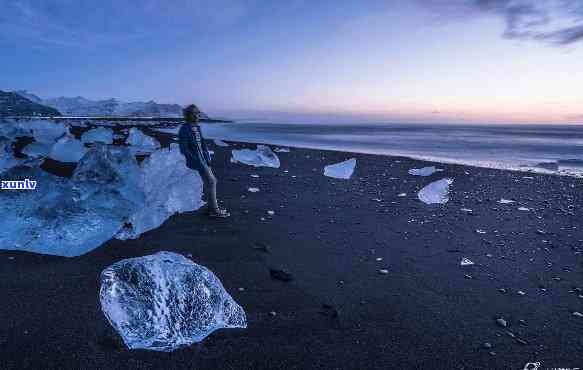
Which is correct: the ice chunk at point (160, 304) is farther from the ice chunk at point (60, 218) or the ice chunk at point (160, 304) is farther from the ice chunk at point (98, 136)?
the ice chunk at point (98, 136)

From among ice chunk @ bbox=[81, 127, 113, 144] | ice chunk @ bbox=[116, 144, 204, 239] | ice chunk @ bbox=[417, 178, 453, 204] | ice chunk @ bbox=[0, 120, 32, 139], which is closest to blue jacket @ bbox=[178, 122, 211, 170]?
ice chunk @ bbox=[116, 144, 204, 239]

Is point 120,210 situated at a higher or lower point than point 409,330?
higher

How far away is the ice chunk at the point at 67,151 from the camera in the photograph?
8586 millimetres

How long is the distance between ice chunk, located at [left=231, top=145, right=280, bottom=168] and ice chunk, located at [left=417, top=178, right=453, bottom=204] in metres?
4.72

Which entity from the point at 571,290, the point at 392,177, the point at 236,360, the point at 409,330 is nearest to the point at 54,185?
the point at 236,360

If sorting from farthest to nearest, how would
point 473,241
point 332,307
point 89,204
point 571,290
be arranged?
1. point 473,241
2. point 89,204
3. point 571,290
4. point 332,307

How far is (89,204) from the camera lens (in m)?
4.12

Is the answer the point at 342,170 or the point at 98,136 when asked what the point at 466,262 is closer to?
the point at 342,170

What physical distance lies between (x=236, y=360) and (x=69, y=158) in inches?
327

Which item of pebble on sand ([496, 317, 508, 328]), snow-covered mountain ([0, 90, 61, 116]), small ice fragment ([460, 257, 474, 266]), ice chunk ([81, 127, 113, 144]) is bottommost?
pebble on sand ([496, 317, 508, 328])

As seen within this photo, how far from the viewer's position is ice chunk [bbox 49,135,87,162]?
8586mm

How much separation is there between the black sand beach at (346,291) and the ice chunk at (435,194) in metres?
0.72

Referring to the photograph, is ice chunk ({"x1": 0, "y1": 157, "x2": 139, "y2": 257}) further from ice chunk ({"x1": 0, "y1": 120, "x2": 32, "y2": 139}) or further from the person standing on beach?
ice chunk ({"x1": 0, "y1": 120, "x2": 32, "y2": 139})

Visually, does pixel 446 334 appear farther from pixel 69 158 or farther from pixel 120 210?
pixel 69 158
